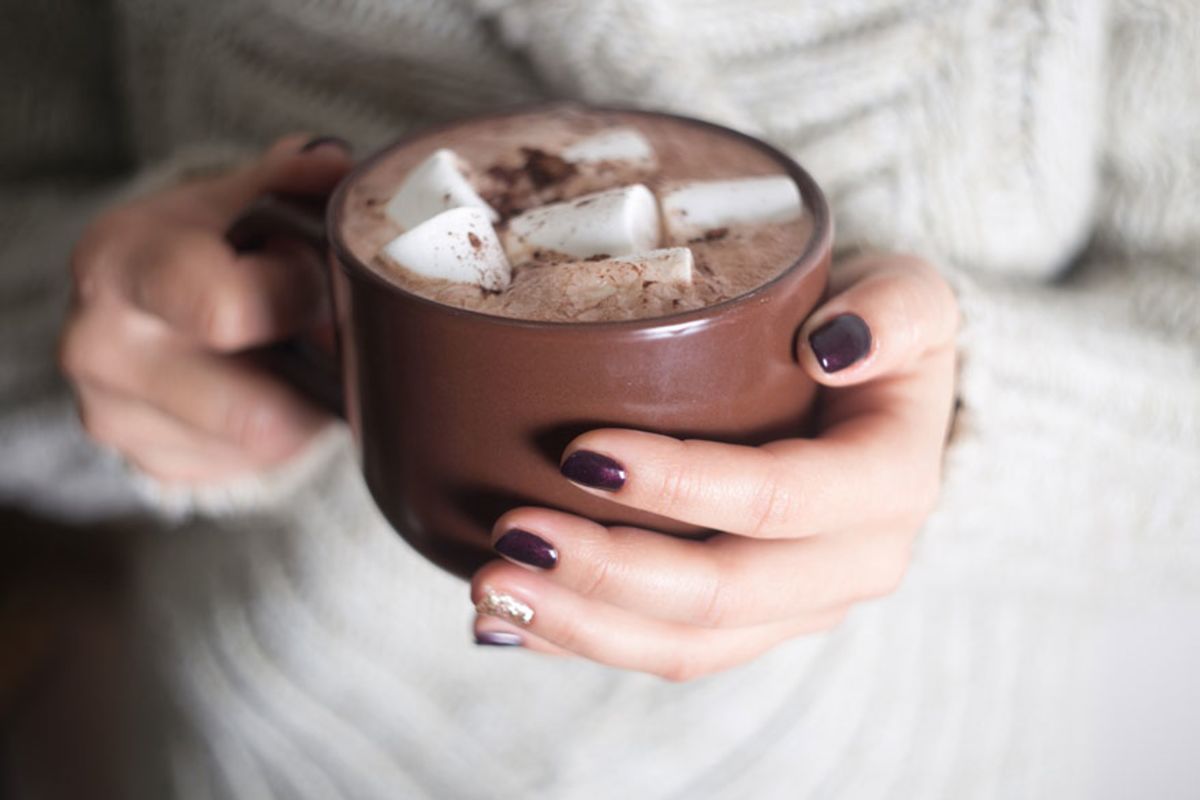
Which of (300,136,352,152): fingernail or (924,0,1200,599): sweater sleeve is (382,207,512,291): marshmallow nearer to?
(300,136,352,152): fingernail

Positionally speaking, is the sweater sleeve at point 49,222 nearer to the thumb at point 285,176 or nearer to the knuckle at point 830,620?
the thumb at point 285,176

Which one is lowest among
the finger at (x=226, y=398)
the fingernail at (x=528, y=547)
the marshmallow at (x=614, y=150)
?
the finger at (x=226, y=398)

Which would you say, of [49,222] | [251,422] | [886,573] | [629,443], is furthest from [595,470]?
[49,222]

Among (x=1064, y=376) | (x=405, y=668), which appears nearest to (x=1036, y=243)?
(x=1064, y=376)

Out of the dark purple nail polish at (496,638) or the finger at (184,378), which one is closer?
the dark purple nail polish at (496,638)

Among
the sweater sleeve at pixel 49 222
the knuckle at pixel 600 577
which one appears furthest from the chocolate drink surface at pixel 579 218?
the sweater sleeve at pixel 49 222

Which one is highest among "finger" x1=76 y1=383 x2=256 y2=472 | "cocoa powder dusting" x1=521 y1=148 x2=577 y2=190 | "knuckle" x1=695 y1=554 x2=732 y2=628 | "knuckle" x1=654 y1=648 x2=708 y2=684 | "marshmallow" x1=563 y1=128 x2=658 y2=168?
"marshmallow" x1=563 y1=128 x2=658 y2=168

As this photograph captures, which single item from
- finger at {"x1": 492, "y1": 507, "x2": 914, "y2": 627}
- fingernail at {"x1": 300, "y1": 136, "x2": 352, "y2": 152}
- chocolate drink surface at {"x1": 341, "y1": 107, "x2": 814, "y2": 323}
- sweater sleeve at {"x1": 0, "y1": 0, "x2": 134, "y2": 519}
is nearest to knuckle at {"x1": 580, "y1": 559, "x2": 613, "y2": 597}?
finger at {"x1": 492, "y1": 507, "x2": 914, "y2": 627}
